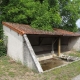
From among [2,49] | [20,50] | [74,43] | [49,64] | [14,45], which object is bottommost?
[49,64]

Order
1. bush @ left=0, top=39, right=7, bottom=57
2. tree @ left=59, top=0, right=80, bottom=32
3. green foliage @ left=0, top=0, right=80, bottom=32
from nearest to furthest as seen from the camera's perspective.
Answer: bush @ left=0, top=39, right=7, bottom=57 → green foliage @ left=0, top=0, right=80, bottom=32 → tree @ left=59, top=0, right=80, bottom=32

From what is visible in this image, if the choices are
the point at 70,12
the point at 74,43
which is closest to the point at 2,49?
the point at 74,43

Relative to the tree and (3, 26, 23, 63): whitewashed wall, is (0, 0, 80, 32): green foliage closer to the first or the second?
(3, 26, 23, 63): whitewashed wall

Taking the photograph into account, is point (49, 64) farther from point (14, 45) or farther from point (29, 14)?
point (29, 14)

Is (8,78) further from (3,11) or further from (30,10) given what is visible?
(3,11)

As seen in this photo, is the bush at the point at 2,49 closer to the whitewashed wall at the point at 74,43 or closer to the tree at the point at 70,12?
the whitewashed wall at the point at 74,43

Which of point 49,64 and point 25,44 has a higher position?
point 25,44

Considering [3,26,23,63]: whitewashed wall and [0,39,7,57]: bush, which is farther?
[0,39,7,57]: bush

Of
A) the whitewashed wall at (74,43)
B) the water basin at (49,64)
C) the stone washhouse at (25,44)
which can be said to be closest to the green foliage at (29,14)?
the stone washhouse at (25,44)

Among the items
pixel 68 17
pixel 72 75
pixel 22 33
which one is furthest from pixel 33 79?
pixel 68 17

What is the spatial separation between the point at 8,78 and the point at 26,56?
241 centimetres

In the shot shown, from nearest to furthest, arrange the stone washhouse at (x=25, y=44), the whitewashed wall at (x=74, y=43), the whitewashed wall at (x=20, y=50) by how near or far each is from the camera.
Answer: the whitewashed wall at (x=20, y=50)
the stone washhouse at (x=25, y=44)
the whitewashed wall at (x=74, y=43)

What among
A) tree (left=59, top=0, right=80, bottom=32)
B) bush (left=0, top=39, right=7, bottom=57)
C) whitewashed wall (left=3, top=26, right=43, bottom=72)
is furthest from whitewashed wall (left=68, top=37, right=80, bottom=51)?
bush (left=0, top=39, right=7, bottom=57)

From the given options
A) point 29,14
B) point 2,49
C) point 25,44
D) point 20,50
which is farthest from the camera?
point 29,14
